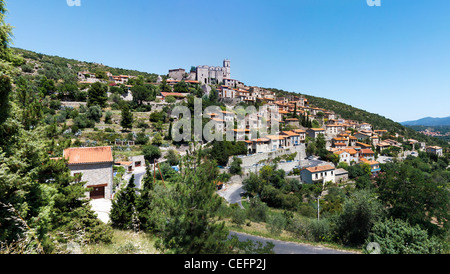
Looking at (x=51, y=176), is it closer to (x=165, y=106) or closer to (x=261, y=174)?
(x=261, y=174)

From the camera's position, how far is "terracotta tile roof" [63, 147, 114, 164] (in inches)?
515

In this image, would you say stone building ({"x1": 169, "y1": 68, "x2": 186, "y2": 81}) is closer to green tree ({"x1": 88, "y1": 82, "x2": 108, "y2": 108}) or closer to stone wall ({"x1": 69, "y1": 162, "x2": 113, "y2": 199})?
green tree ({"x1": 88, "y1": 82, "x2": 108, "y2": 108})

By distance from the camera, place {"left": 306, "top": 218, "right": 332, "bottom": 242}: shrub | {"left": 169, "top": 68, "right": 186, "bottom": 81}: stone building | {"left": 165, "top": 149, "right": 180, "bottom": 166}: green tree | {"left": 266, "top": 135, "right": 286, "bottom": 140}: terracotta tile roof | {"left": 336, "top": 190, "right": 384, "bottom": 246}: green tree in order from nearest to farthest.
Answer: {"left": 336, "top": 190, "right": 384, "bottom": 246}: green tree, {"left": 306, "top": 218, "right": 332, "bottom": 242}: shrub, {"left": 165, "top": 149, "right": 180, "bottom": 166}: green tree, {"left": 266, "top": 135, "right": 286, "bottom": 140}: terracotta tile roof, {"left": 169, "top": 68, "right": 186, "bottom": 81}: stone building

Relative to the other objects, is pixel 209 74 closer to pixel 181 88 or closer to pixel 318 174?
pixel 181 88

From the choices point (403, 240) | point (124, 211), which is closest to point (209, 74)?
point (124, 211)

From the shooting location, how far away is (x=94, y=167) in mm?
13359

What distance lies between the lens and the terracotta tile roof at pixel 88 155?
42.9 feet

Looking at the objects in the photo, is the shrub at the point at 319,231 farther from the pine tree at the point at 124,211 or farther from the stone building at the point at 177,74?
the stone building at the point at 177,74

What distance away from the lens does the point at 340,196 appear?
86.6 feet

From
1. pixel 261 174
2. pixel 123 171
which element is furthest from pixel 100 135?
pixel 261 174

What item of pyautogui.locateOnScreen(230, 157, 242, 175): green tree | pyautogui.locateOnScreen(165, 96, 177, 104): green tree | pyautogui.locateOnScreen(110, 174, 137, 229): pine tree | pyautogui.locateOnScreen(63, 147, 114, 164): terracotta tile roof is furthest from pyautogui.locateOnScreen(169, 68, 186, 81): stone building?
pyautogui.locateOnScreen(110, 174, 137, 229): pine tree

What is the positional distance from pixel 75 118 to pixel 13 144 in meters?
33.6

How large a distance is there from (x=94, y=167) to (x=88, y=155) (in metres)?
0.90

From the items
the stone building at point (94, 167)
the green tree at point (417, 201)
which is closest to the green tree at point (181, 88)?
the stone building at point (94, 167)
